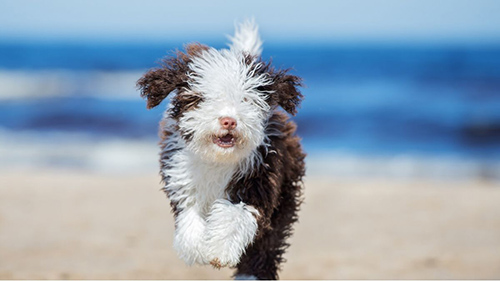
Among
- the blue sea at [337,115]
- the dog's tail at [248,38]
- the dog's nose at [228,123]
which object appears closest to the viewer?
the dog's nose at [228,123]

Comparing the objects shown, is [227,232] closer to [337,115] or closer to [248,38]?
[248,38]

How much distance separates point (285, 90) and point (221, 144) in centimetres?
62

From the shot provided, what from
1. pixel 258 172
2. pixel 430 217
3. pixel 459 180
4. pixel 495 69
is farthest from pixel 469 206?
pixel 495 69

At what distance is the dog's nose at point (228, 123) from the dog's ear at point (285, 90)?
1.56 ft

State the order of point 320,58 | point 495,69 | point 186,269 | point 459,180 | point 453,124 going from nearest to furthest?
point 186,269
point 459,180
point 453,124
point 495,69
point 320,58

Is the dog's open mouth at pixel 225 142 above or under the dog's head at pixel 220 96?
under

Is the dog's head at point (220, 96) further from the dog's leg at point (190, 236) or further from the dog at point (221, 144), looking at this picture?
the dog's leg at point (190, 236)

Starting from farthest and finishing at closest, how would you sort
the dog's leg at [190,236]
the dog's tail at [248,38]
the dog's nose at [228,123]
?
the dog's tail at [248,38] → the dog's leg at [190,236] → the dog's nose at [228,123]

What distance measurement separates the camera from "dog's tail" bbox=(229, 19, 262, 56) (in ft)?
16.9

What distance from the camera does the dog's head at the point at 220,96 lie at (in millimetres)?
4012

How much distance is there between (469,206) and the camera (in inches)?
334

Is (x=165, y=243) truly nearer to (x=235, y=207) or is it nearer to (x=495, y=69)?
(x=235, y=207)

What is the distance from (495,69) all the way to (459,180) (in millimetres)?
17475

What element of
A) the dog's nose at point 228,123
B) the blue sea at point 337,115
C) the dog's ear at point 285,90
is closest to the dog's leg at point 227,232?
the dog's nose at point 228,123
